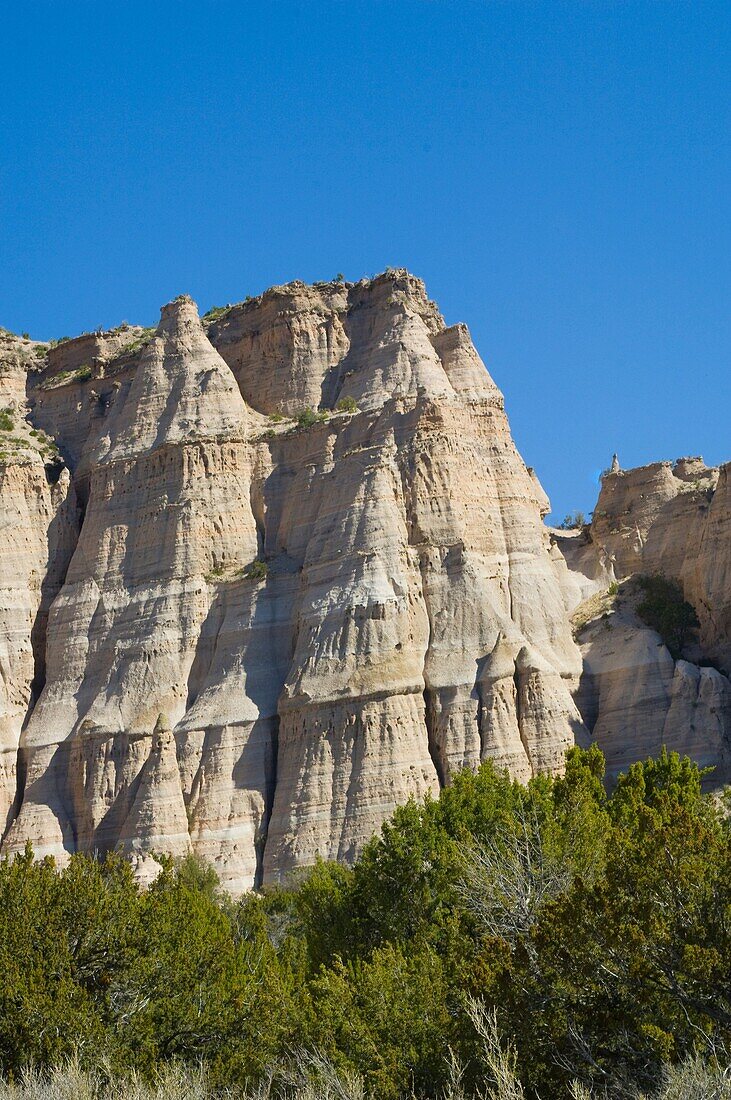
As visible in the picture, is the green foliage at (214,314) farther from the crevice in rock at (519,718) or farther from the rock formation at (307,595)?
the crevice in rock at (519,718)

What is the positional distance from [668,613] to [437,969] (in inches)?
1359

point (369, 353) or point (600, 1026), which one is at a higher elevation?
point (369, 353)

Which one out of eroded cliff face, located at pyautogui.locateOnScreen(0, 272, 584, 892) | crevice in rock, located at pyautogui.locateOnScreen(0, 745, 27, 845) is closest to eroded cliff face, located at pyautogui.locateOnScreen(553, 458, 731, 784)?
eroded cliff face, located at pyautogui.locateOnScreen(0, 272, 584, 892)

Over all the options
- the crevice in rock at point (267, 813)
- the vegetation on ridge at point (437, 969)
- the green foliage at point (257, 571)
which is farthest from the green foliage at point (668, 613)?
the vegetation on ridge at point (437, 969)

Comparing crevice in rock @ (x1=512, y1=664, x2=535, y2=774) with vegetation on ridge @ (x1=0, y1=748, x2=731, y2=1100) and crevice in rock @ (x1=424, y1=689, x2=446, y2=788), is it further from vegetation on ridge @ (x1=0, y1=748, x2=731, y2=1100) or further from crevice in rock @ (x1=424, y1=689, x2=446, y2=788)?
vegetation on ridge @ (x1=0, y1=748, x2=731, y2=1100)

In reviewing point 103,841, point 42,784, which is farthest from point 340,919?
point 42,784

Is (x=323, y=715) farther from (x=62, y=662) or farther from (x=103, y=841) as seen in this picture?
(x=62, y=662)

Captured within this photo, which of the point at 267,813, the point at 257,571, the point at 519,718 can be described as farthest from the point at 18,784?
the point at 519,718

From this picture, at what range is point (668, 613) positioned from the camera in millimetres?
60094

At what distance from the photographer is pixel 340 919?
38875 mm

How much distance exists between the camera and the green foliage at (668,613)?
5959 cm

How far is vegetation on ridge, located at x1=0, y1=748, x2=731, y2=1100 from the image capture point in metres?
22.2

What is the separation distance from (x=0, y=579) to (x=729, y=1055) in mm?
50805

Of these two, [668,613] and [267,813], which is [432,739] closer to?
[267,813]
